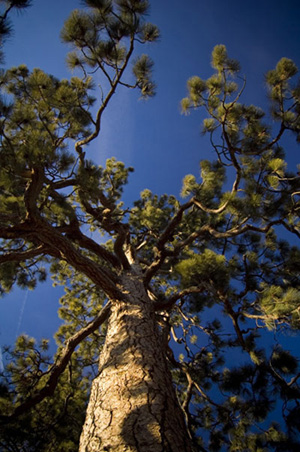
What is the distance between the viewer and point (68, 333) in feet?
15.0

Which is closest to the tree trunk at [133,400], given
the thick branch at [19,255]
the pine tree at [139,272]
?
the pine tree at [139,272]

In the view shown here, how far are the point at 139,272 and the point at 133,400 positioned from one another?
2330mm

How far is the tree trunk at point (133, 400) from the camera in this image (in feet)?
3.85

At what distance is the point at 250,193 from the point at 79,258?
1.94 metres

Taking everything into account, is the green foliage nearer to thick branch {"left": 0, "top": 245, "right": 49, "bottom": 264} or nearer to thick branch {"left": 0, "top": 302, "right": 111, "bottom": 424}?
thick branch {"left": 0, "top": 302, "right": 111, "bottom": 424}

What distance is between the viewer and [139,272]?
146 inches

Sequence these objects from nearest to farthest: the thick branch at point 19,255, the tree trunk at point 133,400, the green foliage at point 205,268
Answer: the tree trunk at point 133,400 < the green foliage at point 205,268 < the thick branch at point 19,255

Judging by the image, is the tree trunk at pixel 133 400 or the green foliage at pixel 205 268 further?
the green foliage at pixel 205 268

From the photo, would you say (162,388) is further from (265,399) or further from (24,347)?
(24,347)

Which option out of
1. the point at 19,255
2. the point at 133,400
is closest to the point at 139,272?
the point at 19,255

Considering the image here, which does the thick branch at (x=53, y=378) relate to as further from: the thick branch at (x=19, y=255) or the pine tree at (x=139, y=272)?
the thick branch at (x=19, y=255)

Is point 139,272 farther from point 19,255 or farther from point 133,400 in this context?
point 133,400

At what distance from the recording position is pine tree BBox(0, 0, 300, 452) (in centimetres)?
167

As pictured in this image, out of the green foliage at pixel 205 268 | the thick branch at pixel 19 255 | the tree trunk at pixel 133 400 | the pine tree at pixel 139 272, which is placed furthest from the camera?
the thick branch at pixel 19 255
